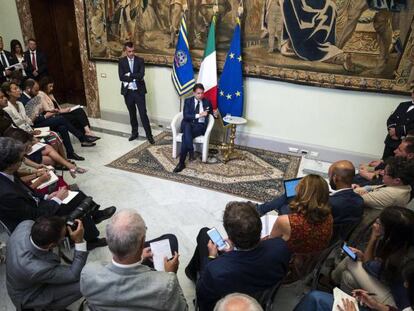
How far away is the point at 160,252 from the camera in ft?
6.81

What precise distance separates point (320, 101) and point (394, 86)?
3.20 ft

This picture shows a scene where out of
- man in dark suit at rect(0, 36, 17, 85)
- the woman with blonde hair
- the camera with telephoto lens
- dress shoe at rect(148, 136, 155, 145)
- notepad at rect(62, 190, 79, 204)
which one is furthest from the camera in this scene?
→ man in dark suit at rect(0, 36, 17, 85)

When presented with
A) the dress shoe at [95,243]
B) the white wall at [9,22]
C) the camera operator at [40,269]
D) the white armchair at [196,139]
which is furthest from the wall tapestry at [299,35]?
the camera operator at [40,269]

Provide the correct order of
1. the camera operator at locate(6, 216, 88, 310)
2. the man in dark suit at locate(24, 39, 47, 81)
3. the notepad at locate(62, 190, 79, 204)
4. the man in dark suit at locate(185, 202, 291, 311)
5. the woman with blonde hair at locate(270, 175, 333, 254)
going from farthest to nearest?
1. the man in dark suit at locate(24, 39, 47, 81)
2. the notepad at locate(62, 190, 79, 204)
3. the woman with blonde hair at locate(270, 175, 333, 254)
4. the camera operator at locate(6, 216, 88, 310)
5. the man in dark suit at locate(185, 202, 291, 311)

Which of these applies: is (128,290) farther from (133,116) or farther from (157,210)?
(133,116)

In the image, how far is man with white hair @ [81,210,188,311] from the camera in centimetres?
142

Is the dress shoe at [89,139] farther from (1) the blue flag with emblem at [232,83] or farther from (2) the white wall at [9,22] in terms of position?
(2) the white wall at [9,22]

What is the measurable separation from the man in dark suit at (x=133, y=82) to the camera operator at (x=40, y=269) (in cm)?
347

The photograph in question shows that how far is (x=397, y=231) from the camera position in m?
1.70

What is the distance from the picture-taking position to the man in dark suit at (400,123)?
3645 mm

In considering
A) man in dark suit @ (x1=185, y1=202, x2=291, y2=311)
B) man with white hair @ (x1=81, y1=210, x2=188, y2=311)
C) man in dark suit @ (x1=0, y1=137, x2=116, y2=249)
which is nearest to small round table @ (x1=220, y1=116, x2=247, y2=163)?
man in dark suit @ (x1=0, y1=137, x2=116, y2=249)

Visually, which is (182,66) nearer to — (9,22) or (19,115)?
(19,115)

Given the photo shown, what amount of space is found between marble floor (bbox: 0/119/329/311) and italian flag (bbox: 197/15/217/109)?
5.75 feet

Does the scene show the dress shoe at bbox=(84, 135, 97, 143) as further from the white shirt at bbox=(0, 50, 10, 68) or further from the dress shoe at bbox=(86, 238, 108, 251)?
the dress shoe at bbox=(86, 238, 108, 251)
